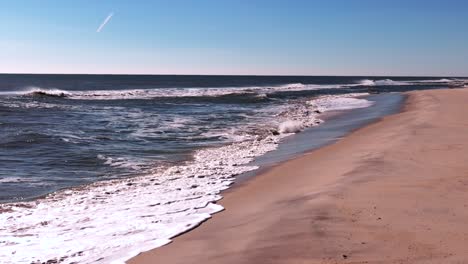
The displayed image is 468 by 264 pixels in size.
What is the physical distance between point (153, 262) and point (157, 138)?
13.0 m

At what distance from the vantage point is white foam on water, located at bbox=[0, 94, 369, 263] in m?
5.89

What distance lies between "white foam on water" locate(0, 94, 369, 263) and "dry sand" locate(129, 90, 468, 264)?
40 centimetres

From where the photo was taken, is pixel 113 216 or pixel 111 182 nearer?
pixel 113 216

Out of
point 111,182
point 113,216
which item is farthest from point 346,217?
point 111,182

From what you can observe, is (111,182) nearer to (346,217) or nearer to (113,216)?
(113,216)

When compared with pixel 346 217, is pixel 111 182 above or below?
below

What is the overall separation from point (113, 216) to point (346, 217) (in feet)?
11.2

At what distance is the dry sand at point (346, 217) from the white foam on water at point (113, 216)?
399 mm

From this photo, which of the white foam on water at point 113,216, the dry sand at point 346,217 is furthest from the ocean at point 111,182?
the dry sand at point 346,217

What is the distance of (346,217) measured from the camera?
595cm

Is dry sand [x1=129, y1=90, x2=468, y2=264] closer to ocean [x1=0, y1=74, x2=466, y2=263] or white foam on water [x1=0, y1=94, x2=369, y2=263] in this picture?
white foam on water [x1=0, y1=94, x2=369, y2=263]

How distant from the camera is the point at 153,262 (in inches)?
207

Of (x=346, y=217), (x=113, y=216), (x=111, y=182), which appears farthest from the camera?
(x=111, y=182)

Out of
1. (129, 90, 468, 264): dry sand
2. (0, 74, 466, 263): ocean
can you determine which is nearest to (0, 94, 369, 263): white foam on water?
(0, 74, 466, 263): ocean
